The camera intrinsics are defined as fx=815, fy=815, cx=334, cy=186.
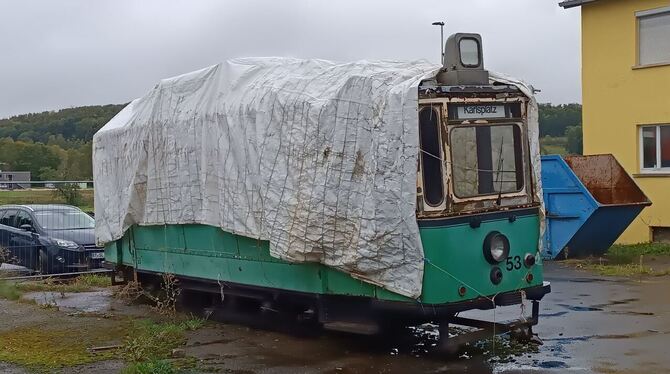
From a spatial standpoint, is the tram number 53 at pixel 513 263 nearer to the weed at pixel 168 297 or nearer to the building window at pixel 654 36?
the weed at pixel 168 297

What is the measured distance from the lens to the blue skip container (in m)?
15.2

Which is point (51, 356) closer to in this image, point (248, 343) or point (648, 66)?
point (248, 343)

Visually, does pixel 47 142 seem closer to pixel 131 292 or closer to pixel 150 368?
pixel 131 292

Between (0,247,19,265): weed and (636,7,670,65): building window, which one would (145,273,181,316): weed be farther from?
(636,7,670,65): building window

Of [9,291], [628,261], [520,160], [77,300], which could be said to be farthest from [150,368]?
[628,261]

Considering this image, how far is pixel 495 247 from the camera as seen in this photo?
812 centimetres

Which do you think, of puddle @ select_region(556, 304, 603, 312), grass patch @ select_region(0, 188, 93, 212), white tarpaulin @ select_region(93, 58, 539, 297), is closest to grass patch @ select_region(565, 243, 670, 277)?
puddle @ select_region(556, 304, 603, 312)

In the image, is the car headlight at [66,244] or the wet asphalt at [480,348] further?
the car headlight at [66,244]

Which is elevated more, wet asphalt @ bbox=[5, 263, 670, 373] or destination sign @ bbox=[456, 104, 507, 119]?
destination sign @ bbox=[456, 104, 507, 119]

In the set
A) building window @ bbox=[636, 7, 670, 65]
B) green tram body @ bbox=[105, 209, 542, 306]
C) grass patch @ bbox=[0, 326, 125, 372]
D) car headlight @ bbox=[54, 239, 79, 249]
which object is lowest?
grass patch @ bbox=[0, 326, 125, 372]

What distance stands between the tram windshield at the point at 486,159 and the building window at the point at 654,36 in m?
11.7

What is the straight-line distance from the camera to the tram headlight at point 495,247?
26.4 ft

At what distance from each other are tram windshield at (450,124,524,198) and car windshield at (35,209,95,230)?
10.5 m

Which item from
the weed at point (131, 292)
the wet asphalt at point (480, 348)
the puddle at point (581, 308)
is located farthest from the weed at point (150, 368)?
the puddle at point (581, 308)
